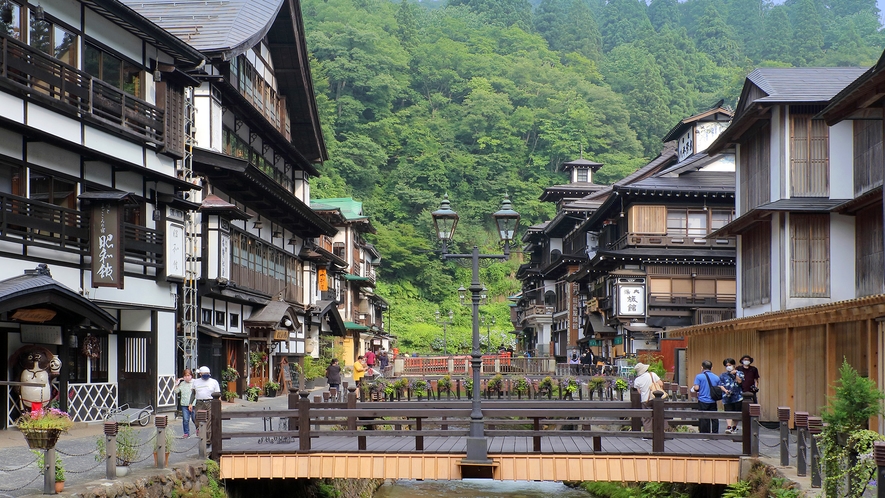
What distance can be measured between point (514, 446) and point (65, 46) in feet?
42.0

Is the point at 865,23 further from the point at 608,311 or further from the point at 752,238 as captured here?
the point at 752,238

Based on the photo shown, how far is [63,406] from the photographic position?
67.8 feet

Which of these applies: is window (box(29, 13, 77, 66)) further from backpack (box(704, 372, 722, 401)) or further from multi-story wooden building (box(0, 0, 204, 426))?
backpack (box(704, 372, 722, 401))

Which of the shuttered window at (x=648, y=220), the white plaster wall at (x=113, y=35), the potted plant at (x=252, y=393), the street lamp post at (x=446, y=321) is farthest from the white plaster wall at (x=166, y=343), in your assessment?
the street lamp post at (x=446, y=321)

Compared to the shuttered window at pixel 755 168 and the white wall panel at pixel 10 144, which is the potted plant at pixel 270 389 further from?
the white wall panel at pixel 10 144

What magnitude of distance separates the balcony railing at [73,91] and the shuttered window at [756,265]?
58.9ft

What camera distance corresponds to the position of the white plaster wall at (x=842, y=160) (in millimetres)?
26141

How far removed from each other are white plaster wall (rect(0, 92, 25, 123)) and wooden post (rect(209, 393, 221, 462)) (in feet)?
22.2

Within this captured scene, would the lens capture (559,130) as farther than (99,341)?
Yes

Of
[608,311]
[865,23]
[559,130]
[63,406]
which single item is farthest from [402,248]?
[865,23]

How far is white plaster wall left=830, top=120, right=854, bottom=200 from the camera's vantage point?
26141 millimetres

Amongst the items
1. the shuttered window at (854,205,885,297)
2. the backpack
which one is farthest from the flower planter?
the shuttered window at (854,205,885,297)

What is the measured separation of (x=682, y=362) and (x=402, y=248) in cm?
5543

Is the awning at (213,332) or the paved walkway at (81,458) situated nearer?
the paved walkway at (81,458)
